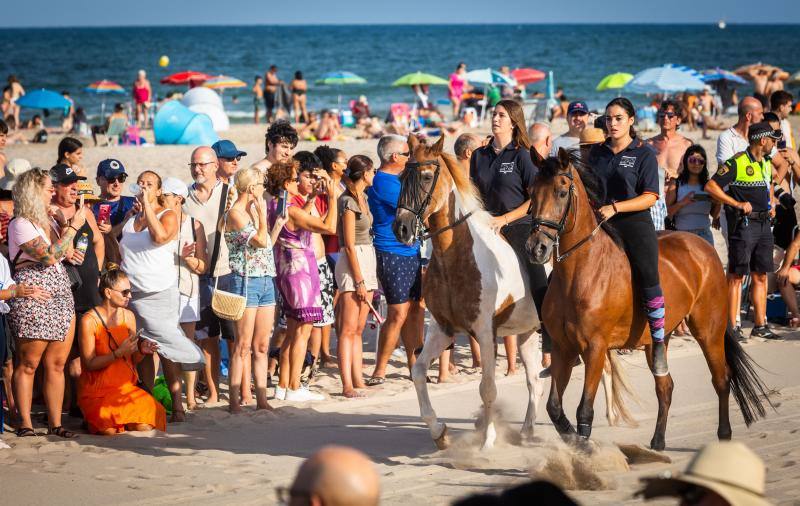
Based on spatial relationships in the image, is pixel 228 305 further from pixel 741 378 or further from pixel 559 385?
pixel 741 378

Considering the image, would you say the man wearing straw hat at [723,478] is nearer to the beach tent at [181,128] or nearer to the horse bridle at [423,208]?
the horse bridle at [423,208]

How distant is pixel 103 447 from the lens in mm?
7680

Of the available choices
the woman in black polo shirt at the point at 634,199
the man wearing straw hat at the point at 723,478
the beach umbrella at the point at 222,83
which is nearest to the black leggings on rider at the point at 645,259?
the woman in black polo shirt at the point at 634,199

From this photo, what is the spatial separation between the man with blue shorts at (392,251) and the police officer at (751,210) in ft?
12.0

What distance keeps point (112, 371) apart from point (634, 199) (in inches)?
167

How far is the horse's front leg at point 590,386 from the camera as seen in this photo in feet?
23.1

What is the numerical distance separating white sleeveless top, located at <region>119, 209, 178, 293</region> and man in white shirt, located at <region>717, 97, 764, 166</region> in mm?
6302

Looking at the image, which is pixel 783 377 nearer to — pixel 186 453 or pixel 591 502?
pixel 591 502

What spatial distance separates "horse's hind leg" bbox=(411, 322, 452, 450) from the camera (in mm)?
7625

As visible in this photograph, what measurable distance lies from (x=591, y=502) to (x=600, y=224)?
6.39 feet

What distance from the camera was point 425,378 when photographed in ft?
25.0

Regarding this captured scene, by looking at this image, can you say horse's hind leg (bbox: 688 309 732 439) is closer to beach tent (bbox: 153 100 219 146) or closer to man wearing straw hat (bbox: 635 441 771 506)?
man wearing straw hat (bbox: 635 441 771 506)

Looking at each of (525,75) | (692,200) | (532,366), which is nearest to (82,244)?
(532,366)

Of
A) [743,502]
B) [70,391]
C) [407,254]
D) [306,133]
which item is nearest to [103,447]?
[70,391]
